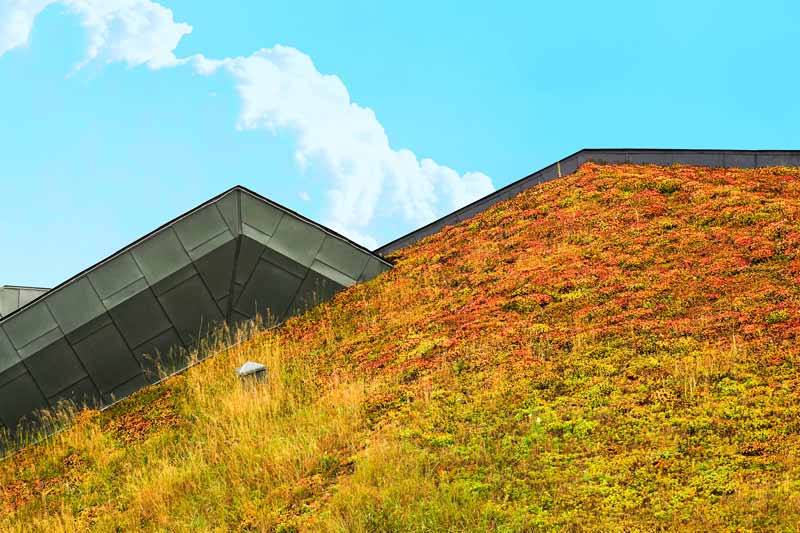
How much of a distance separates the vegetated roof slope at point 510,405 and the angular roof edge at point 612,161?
3759mm

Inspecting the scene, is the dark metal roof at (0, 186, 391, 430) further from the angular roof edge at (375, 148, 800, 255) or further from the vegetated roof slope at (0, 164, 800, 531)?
the angular roof edge at (375, 148, 800, 255)

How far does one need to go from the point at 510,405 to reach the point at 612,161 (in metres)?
14.8

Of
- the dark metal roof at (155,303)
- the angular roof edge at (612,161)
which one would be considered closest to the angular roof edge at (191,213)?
the dark metal roof at (155,303)

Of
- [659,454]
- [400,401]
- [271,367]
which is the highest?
[271,367]

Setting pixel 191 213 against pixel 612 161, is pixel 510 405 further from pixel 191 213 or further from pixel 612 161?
pixel 612 161

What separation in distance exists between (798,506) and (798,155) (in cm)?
1740

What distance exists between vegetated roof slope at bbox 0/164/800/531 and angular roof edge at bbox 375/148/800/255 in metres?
3.76

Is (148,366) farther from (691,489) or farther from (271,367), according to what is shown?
(691,489)

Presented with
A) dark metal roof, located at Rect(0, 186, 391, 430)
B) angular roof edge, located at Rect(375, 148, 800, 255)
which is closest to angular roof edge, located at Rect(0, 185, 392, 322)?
dark metal roof, located at Rect(0, 186, 391, 430)

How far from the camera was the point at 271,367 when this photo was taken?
572 inches

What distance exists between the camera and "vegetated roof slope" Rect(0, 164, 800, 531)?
8445 millimetres

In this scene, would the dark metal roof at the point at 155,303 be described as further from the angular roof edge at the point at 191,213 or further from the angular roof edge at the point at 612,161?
the angular roof edge at the point at 612,161

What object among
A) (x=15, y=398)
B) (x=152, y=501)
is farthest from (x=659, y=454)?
(x=15, y=398)

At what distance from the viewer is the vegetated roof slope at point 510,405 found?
8445 mm
